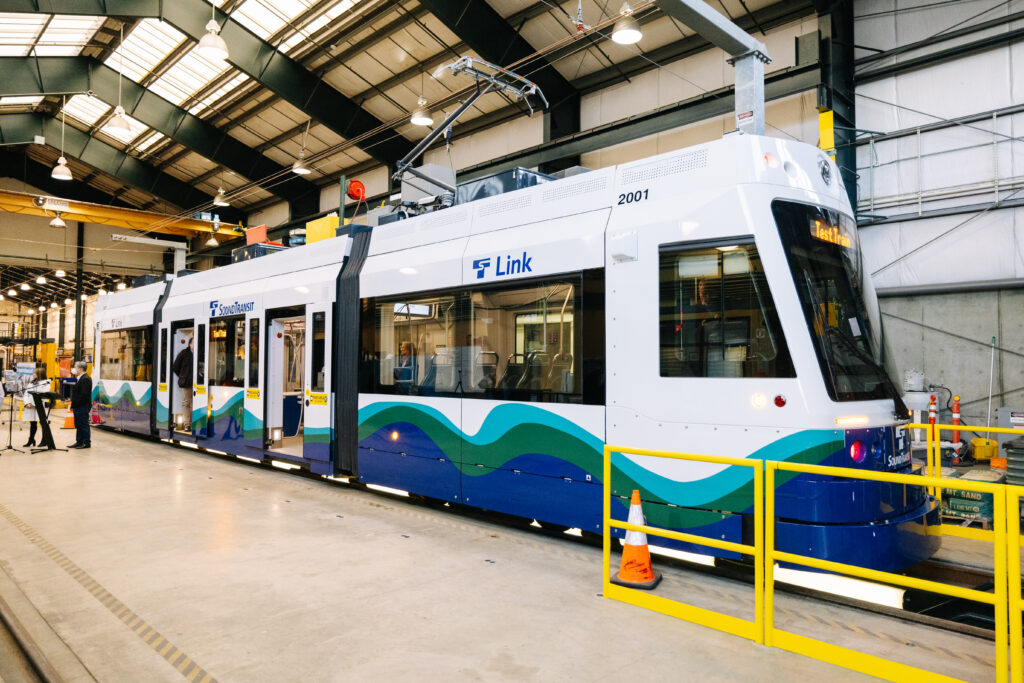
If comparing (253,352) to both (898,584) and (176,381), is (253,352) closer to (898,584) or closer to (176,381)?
(176,381)

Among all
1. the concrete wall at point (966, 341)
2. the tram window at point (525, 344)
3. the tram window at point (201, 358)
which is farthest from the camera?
the tram window at point (201, 358)

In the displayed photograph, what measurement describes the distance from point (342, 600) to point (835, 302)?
4.20 metres

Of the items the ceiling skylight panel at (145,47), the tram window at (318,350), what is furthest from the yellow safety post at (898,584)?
the ceiling skylight panel at (145,47)

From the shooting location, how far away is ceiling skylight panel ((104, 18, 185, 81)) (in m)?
17.9

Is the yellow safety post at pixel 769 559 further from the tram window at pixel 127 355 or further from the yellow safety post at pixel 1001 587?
the tram window at pixel 127 355

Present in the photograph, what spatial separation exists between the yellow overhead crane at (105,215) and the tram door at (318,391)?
→ 17.0 meters

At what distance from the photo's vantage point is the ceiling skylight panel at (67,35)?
16906 mm

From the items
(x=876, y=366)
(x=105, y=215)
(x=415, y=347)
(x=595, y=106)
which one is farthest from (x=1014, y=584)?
(x=105, y=215)

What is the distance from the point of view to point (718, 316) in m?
4.93

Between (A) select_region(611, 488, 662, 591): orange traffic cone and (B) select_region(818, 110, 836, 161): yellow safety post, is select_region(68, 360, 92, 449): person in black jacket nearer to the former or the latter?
(A) select_region(611, 488, 662, 591): orange traffic cone

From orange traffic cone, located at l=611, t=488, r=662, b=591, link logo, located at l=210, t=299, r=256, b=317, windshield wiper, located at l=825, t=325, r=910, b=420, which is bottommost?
orange traffic cone, located at l=611, t=488, r=662, b=591

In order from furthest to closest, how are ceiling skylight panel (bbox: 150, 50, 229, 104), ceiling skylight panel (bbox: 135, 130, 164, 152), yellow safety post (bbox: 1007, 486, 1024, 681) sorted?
ceiling skylight panel (bbox: 135, 130, 164, 152) < ceiling skylight panel (bbox: 150, 50, 229, 104) < yellow safety post (bbox: 1007, 486, 1024, 681)

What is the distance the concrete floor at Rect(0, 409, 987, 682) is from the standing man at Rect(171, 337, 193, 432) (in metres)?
5.39

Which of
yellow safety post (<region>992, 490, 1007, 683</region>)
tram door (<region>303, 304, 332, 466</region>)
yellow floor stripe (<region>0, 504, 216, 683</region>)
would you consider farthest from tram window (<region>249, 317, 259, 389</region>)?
yellow safety post (<region>992, 490, 1007, 683</region>)
